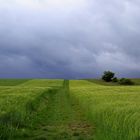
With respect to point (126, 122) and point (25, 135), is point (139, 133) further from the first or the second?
point (25, 135)

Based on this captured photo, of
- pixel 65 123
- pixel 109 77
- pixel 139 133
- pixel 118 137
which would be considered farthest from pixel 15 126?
pixel 109 77

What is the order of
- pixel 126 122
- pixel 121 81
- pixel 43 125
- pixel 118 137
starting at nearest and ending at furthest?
pixel 118 137
pixel 126 122
pixel 43 125
pixel 121 81

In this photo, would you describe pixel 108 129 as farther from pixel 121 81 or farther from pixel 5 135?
pixel 121 81

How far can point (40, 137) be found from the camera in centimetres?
1616

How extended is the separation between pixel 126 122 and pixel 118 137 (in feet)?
3.94

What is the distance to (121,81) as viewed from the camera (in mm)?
127000

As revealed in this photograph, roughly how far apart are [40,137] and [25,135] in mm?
792

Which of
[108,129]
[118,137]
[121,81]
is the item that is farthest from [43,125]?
[121,81]

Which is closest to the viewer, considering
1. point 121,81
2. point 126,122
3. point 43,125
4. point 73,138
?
point 126,122

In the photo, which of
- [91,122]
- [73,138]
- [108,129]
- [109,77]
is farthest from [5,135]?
[109,77]

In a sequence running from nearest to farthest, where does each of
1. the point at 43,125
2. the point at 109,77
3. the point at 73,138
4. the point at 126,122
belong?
the point at 126,122
the point at 73,138
the point at 43,125
the point at 109,77

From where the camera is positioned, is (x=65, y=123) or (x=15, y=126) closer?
(x=15, y=126)

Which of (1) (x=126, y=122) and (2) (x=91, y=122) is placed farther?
(2) (x=91, y=122)

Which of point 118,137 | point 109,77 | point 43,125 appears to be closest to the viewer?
point 118,137
